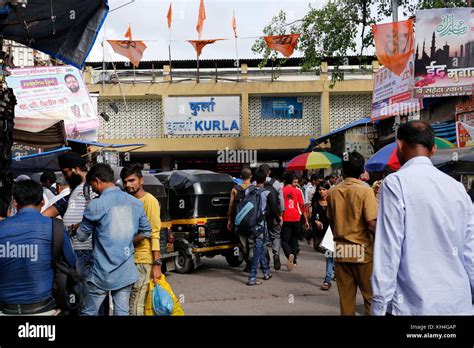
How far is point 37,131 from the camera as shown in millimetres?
6695

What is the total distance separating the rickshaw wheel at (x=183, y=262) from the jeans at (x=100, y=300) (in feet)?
20.0

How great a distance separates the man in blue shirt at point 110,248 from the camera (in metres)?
4.80

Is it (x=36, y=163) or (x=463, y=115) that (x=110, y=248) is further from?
(x=463, y=115)

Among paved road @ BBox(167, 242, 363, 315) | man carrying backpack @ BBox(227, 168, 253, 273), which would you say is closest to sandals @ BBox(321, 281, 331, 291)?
paved road @ BBox(167, 242, 363, 315)

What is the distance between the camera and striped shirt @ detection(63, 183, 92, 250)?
547 centimetres

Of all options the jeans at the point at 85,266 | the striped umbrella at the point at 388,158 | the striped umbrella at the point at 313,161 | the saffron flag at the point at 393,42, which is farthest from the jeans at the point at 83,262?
the striped umbrella at the point at 313,161

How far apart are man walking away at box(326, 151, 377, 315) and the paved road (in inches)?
86.6

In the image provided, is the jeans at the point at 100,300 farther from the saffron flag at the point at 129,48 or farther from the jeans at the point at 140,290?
the saffron flag at the point at 129,48

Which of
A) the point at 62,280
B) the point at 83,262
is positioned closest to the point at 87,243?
the point at 83,262

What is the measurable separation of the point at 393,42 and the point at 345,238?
940 centimetres

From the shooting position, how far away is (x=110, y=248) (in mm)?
4805

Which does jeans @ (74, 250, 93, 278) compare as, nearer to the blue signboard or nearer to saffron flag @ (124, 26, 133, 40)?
saffron flag @ (124, 26, 133, 40)

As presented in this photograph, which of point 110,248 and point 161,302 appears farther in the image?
point 161,302
